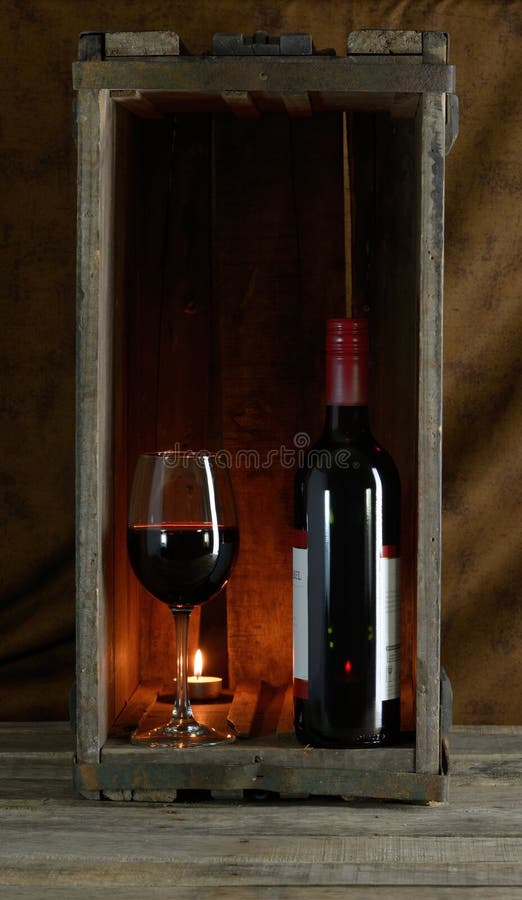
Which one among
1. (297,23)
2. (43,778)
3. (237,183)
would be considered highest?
(297,23)

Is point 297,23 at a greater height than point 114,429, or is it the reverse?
point 297,23

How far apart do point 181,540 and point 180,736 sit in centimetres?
16

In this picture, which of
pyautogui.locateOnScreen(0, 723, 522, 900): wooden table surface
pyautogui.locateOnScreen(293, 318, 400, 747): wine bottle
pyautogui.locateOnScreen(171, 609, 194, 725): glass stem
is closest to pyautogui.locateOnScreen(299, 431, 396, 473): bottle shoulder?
pyautogui.locateOnScreen(293, 318, 400, 747): wine bottle

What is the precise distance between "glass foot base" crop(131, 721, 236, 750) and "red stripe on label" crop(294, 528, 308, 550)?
17cm

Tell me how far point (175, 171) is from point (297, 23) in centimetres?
24

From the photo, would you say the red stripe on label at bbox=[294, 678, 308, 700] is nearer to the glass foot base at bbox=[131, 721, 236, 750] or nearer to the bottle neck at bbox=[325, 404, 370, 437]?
the glass foot base at bbox=[131, 721, 236, 750]

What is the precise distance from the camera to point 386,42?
88 cm

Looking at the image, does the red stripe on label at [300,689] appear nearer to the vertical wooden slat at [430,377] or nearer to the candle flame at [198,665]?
the vertical wooden slat at [430,377]

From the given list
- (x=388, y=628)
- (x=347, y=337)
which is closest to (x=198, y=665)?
(x=388, y=628)

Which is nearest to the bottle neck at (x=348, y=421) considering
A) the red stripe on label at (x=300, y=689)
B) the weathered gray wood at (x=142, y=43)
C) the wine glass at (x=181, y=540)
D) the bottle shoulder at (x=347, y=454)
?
the bottle shoulder at (x=347, y=454)

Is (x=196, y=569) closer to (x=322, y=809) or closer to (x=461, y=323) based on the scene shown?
(x=322, y=809)

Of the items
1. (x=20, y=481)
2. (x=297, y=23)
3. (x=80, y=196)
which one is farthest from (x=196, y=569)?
(x=297, y=23)

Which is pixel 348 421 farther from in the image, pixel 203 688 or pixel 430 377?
pixel 203 688

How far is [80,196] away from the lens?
90 centimetres
